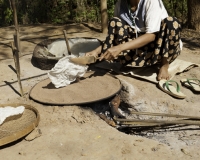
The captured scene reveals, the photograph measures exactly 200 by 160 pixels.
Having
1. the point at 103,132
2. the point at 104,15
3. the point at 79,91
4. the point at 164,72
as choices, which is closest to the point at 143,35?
the point at 164,72

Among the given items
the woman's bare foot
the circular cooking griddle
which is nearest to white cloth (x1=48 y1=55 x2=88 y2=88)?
the circular cooking griddle

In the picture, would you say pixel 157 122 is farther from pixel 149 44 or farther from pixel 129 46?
pixel 149 44

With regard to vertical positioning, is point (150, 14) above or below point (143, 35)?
above

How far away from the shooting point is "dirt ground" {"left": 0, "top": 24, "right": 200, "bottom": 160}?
2.14 metres

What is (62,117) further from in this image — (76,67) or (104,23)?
(104,23)

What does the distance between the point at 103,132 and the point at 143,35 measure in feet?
3.45

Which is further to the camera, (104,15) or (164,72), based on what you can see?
(104,15)

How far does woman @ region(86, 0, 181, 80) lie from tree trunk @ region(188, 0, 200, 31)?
2345 mm

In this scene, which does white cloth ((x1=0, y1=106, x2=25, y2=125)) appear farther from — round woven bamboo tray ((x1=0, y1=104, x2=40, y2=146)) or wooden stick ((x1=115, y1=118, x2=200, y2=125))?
wooden stick ((x1=115, y1=118, x2=200, y2=125))

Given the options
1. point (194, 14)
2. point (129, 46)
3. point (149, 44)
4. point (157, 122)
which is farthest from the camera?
point (194, 14)

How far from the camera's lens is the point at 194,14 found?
530 cm

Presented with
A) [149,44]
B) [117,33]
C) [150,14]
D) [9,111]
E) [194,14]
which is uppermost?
[150,14]

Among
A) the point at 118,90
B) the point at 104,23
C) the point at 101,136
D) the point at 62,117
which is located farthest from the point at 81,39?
the point at 101,136

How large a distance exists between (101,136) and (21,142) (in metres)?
0.62
